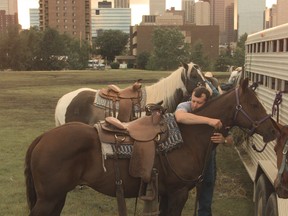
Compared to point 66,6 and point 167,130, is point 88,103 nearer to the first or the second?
point 167,130

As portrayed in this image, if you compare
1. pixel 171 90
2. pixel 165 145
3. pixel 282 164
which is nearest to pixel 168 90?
pixel 171 90

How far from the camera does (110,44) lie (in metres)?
105

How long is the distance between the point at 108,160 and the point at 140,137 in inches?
15.2

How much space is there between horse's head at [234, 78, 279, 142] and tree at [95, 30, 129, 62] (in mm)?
100975

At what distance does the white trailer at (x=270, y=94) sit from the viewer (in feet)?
15.0

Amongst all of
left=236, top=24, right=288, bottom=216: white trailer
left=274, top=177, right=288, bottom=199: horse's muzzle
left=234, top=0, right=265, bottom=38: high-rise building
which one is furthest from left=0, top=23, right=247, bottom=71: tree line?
left=234, top=0, right=265, bottom=38: high-rise building

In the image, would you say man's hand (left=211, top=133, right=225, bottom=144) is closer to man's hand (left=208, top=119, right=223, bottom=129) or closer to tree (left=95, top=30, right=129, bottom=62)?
man's hand (left=208, top=119, right=223, bottom=129)

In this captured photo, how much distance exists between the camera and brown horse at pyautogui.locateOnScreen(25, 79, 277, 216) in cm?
412

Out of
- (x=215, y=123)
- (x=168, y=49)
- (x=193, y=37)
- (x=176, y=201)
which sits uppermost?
(x=193, y=37)

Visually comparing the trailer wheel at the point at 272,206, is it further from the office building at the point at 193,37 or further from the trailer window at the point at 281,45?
the office building at the point at 193,37

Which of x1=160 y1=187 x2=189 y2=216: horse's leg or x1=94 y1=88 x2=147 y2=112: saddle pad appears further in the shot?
x1=94 y1=88 x2=147 y2=112: saddle pad

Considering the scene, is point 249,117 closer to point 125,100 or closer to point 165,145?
point 165,145

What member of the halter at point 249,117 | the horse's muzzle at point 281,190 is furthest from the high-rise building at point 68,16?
the horse's muzzle at point 281,190

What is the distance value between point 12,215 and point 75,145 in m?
2.99
